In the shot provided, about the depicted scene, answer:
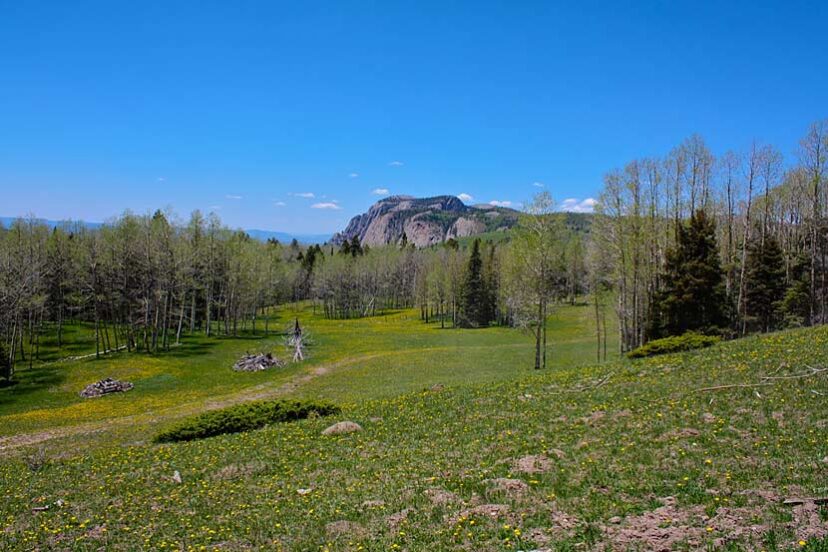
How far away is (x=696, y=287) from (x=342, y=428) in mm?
32492

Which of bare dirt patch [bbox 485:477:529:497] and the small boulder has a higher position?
bare dirt patch [bbox 485:477:529:497]

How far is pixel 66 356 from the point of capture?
5788 centimetres

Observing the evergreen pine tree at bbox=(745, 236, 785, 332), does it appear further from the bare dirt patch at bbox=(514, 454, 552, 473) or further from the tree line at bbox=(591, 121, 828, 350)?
the bare dirt patch at bbox=(514, 454, 552, 473)

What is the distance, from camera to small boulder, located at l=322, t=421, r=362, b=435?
19161 mm

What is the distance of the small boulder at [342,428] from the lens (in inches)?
754

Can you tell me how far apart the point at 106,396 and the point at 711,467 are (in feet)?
136

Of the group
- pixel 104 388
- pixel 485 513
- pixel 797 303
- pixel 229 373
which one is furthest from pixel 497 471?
pixel 797 303

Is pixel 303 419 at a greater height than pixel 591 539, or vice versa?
pixel 591 539

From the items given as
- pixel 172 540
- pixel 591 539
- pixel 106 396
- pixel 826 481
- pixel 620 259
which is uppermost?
pixel 620 259

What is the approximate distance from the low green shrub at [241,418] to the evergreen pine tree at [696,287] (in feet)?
97.6

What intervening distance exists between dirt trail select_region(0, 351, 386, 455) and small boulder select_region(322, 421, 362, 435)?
1587 centimetres

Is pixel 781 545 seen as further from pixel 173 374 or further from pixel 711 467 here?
pixel 173 374

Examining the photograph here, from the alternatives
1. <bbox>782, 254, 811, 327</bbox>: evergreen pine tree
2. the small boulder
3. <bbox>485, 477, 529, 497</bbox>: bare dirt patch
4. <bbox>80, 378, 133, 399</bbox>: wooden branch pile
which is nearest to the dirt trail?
<bbox>80, 378, 133, 399</bbox>: wooden branch pile

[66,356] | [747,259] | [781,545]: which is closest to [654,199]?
[747,259]
